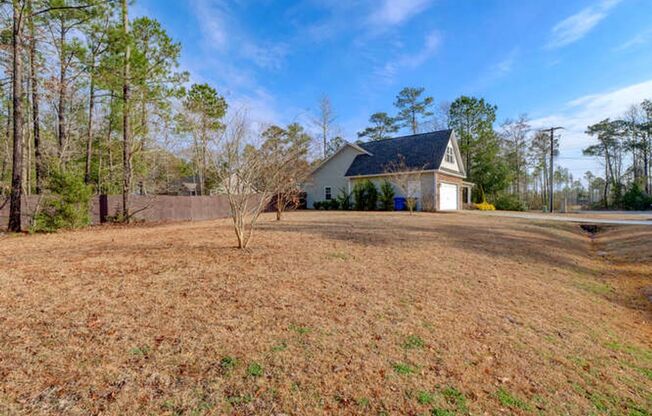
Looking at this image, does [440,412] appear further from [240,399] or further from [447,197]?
[447,197]

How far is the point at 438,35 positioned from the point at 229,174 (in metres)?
10.1

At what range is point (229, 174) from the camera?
6.55m

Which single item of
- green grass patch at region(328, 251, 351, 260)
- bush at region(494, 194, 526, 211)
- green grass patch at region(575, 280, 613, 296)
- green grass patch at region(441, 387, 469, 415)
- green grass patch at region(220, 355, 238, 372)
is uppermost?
bush at region(494, 194, 526, 211)

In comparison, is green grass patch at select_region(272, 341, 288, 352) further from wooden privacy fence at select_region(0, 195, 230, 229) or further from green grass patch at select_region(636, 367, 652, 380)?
wooden privacy fence at select_region(0, 195, 230, 229)

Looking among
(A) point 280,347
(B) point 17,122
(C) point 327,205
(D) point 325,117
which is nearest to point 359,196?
(C) point 327,205

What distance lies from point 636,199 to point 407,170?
2266cm

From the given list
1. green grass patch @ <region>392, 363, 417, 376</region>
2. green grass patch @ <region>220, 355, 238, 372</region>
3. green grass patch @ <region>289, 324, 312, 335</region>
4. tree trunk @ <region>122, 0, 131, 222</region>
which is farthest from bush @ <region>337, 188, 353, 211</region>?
green grass patch @ <region>220, 355, 238, 372</region>

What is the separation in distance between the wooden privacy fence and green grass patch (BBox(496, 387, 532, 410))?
1313cm

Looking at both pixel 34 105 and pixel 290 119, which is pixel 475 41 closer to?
pixel 290 119

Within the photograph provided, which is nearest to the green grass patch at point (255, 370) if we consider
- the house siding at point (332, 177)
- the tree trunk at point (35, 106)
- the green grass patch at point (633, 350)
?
the green grass patch at point (633, 350)

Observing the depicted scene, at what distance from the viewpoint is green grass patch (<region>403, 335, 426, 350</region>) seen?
2816 mm

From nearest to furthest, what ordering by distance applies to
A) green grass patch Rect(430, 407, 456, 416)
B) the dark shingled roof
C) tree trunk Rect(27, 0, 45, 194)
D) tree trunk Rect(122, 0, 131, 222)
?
green grass patch Rect(430, 407, 456, 416), tree trunk Rect(27, 0, 45, 194), tree trunk Rect(122, 0, 131, 222), the dark shingled roof

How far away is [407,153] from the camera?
72.5 feet

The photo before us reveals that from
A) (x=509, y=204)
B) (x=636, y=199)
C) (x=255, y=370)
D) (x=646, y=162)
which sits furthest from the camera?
(x=646, y=162)
